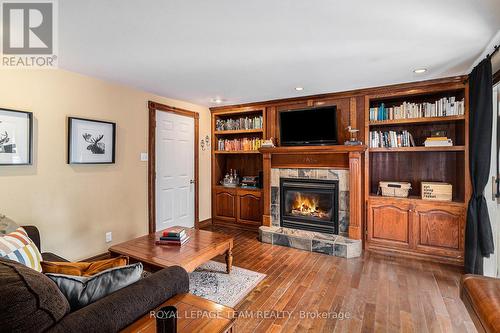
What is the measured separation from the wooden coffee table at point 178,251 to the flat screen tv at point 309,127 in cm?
198

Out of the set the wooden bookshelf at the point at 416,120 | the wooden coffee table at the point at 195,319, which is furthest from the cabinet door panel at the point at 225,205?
the wooden coffee table at the point at 195,319

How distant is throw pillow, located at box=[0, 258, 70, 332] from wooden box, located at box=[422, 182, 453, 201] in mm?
3813

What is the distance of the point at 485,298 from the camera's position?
110 centimetres

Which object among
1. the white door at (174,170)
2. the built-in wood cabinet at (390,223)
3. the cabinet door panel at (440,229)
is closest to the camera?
the cabinet door panel at (440,229)

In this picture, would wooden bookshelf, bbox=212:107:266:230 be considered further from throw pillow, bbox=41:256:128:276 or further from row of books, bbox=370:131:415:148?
throw pillow, bbox=41:256:128:276

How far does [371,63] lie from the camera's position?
2.67m

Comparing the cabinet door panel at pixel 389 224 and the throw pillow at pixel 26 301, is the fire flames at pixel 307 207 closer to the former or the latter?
the cabinet door panel at pixel 389 224

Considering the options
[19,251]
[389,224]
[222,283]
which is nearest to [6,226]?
[19,251]

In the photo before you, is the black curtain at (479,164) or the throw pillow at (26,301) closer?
the throw pillow at (26,301)

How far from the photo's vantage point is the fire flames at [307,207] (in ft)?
13.0

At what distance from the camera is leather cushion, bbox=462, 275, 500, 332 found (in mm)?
971

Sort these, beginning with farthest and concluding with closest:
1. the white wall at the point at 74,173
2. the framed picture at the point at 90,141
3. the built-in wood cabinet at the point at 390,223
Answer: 1. the built-in wood cabinet at the point at 390,223
2. the framed picture at the point at 90,141
3. the white wall at the point at 74,173

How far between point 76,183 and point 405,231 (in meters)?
4.22

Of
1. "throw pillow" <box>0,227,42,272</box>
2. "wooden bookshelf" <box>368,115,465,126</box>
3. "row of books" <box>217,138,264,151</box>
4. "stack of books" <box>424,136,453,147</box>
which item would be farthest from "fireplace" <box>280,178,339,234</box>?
"throw pillow" <box>0,227,42,272</box>
